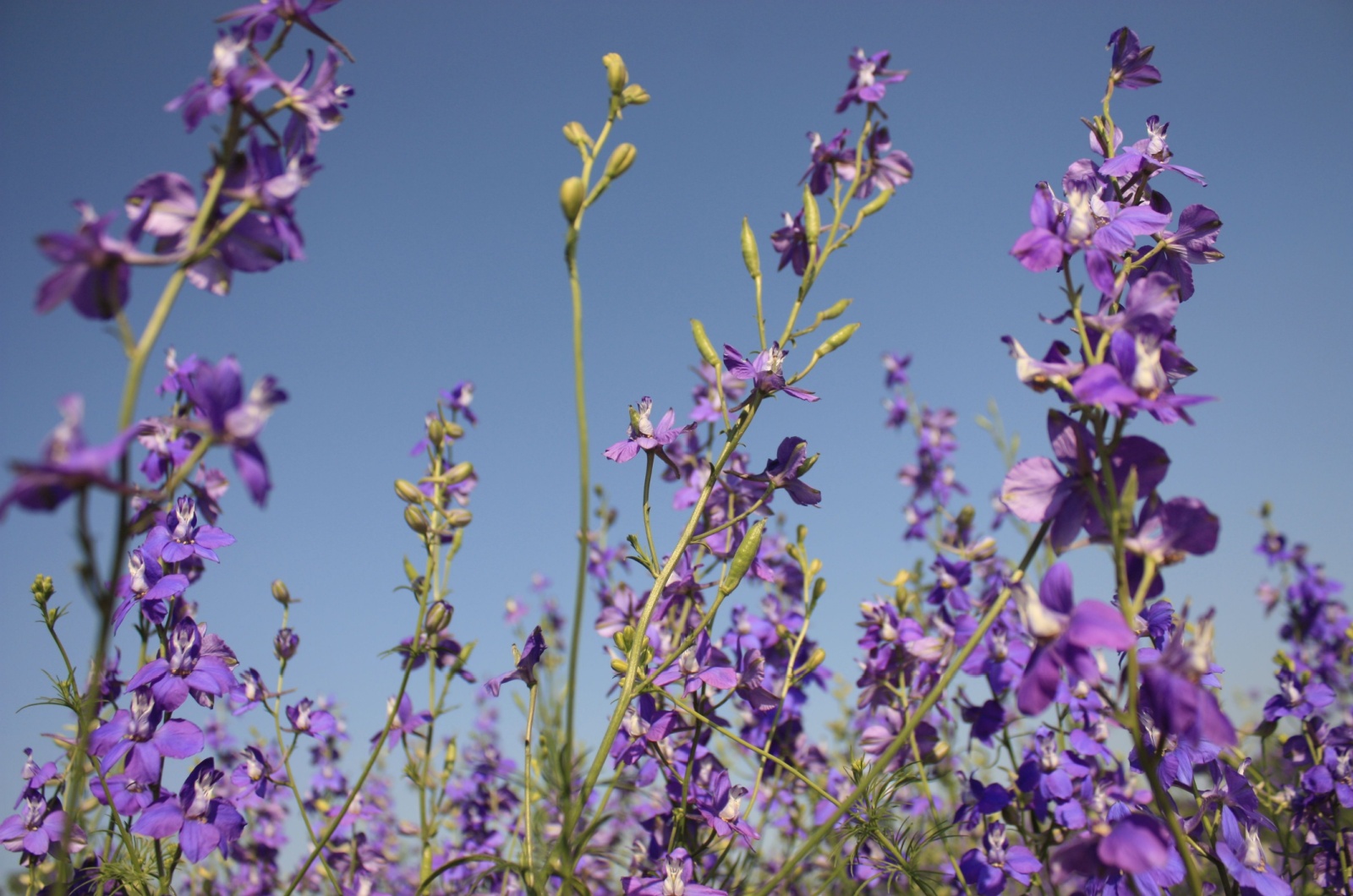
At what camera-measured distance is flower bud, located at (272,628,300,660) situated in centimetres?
248

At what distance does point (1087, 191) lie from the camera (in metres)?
1.34

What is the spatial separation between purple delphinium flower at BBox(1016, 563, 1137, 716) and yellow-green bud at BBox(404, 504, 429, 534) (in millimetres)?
1773

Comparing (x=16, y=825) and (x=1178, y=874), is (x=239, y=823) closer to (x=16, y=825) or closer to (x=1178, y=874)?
(x=16, y=825)

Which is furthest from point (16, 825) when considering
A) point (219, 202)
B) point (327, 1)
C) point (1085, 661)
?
point (1085, 661)

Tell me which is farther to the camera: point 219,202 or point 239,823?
point 239,823

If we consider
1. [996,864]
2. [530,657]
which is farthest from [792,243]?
[996,864]

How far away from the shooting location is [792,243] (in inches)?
83.3

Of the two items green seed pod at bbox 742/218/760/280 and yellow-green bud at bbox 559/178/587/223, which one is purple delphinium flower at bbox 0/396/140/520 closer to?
yellow-green bud at bbox 559/178/587/223

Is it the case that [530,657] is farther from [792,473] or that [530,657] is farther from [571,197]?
[571,197]

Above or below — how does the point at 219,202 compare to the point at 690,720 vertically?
above

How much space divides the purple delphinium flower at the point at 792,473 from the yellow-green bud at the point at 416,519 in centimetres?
108

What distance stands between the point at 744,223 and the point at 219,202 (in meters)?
1.13

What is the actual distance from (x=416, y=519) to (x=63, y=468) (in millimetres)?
1636

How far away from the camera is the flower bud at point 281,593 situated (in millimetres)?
2574
